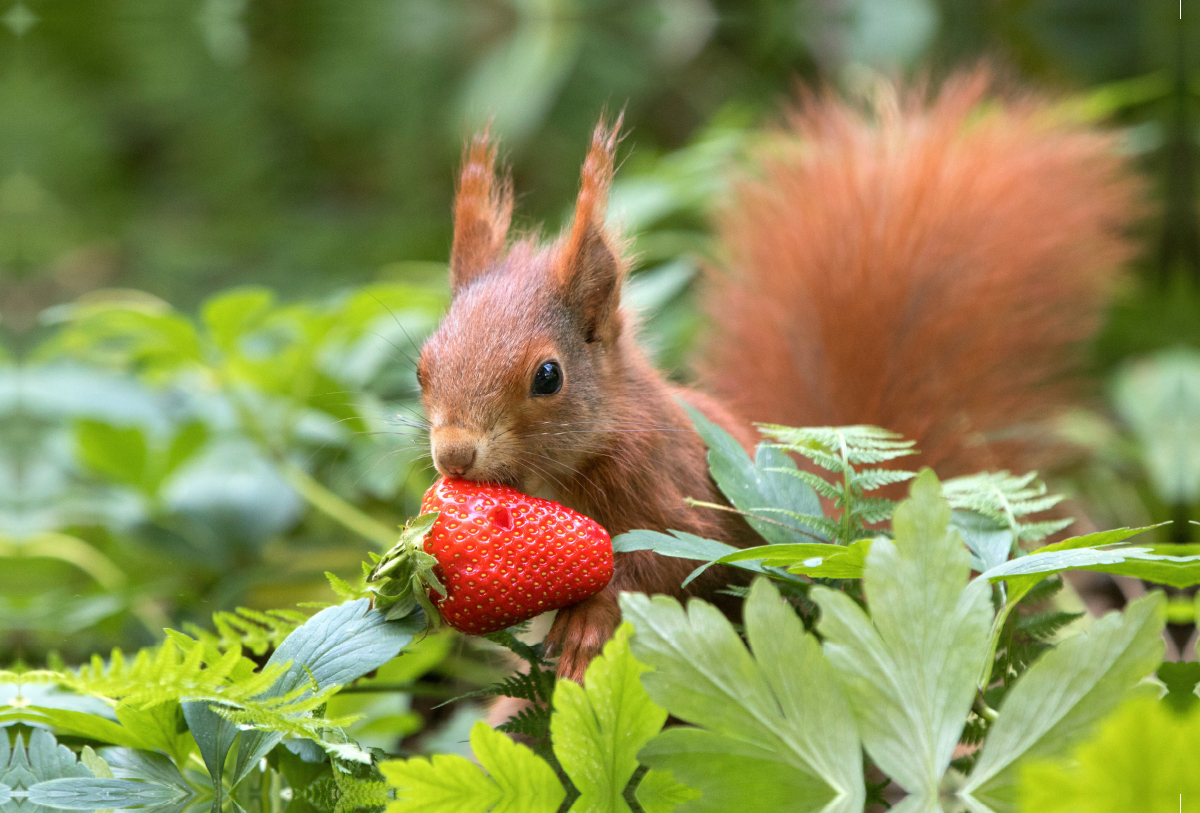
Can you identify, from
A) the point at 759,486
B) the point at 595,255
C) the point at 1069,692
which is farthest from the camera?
the point at 595,255

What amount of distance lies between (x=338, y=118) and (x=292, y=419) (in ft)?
7.00

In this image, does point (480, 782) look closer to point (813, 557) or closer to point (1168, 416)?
point (813, 557)

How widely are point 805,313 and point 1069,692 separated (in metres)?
0.76

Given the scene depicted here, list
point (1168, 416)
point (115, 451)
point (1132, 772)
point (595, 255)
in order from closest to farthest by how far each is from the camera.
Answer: point (1132, 772)
point (595, 255)
point (115, 451)
point (1168, 416)

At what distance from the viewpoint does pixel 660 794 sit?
57 cm

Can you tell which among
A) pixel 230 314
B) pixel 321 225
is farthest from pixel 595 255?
pixel 321 225

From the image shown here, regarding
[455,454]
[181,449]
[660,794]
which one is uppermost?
[181,449]

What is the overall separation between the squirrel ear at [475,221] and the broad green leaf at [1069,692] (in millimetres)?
612

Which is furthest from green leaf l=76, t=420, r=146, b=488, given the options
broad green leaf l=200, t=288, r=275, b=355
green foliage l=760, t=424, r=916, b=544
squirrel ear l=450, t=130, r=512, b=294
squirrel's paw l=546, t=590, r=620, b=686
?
green foliage l=760, t=424, r=916, b=544

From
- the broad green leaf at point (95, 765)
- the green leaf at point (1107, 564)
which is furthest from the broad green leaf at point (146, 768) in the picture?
the green leaf at point (1107, 564)

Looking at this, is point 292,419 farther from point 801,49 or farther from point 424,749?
point 801,49

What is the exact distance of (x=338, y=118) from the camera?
10.8ft

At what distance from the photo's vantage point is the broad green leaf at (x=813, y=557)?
579 millimetres

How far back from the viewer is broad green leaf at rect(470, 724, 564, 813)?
536mm
